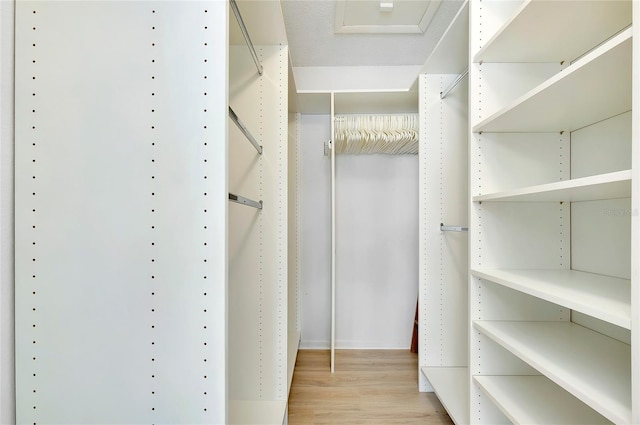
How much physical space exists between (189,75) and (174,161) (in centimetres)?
21

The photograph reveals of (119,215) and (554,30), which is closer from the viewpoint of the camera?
(119,215)

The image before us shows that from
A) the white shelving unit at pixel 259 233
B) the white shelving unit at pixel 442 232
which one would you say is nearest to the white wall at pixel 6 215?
the white shelving unit at pixel 259 233

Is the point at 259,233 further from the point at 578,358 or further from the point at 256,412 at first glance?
the point at 578,358

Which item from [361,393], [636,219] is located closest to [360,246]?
[361,393]

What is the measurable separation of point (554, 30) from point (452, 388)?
1.74 metres

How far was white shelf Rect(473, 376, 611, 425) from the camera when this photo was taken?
3.41 ft

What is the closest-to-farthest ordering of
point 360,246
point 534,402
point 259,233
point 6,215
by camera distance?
point 6,215 → point 534,402 → point 259,233 → point 360,246

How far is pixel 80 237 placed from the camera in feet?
2.48

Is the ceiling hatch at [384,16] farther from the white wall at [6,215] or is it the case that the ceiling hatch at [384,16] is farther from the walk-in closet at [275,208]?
the white wall at [6,215]

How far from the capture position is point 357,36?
2.19 meters

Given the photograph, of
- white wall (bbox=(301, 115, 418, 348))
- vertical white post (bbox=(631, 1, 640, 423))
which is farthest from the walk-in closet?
white wall (bbox=(301, 115, 418, 348))

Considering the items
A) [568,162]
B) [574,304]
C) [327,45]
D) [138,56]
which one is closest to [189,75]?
[138,56]

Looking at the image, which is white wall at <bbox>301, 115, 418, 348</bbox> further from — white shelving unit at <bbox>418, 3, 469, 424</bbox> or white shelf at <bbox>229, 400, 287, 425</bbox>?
white shelf at <bbox>229, 400, 287, 425</bbox>

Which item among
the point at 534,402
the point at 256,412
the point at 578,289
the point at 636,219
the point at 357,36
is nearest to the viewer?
the point at 636,219
